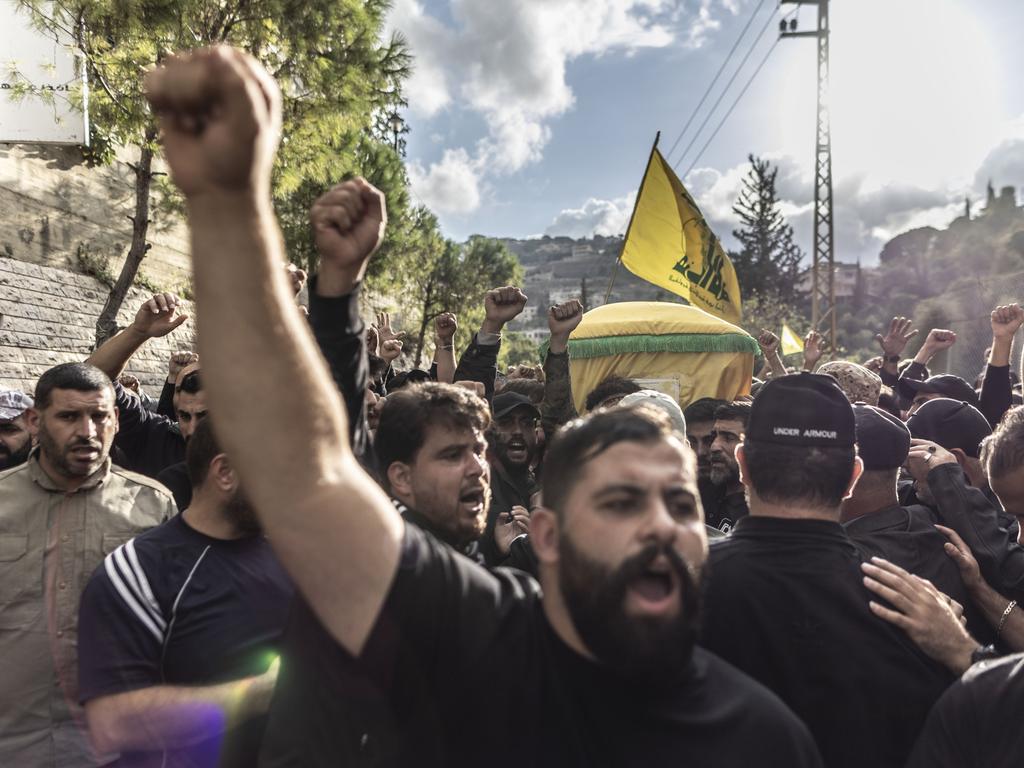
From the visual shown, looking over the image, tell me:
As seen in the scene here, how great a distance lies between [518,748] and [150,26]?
8.02m

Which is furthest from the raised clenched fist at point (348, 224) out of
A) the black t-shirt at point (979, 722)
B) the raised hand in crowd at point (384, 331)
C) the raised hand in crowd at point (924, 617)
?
the raised hand in crowd at point (384, 331)

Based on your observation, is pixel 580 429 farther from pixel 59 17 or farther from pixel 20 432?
pixel 59 17

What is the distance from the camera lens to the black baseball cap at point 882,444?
244 cm

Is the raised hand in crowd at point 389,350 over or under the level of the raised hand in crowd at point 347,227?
under

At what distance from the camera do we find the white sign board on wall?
22.9 feet

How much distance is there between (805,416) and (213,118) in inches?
64.1

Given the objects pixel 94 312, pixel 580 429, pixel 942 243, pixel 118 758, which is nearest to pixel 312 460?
pixel 580 429

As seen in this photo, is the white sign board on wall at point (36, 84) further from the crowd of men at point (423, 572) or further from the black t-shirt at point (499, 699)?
the black t-shirt at point (499, 699)

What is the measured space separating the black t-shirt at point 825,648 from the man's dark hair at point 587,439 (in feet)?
2.02

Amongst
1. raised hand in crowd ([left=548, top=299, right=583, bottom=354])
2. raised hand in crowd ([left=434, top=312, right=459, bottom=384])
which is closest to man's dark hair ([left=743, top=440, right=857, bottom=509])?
raised hand in crowd ([left=548, top=299, right=583, bottom=354])

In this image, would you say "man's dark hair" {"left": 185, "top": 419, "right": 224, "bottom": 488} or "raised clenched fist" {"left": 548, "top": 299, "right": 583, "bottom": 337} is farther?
"raised clenched fist" {"left": 548, "top": 299, "right": 583, "bottom": 337}

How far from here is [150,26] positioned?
706 centimetres

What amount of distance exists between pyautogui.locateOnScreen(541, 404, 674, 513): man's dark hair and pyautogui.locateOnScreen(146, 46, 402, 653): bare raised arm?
0.39m

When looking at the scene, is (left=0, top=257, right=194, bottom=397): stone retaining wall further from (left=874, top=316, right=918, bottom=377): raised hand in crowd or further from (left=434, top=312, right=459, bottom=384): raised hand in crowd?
(left=874, top=316, right=918, bottom=377): raised hand in crowd
